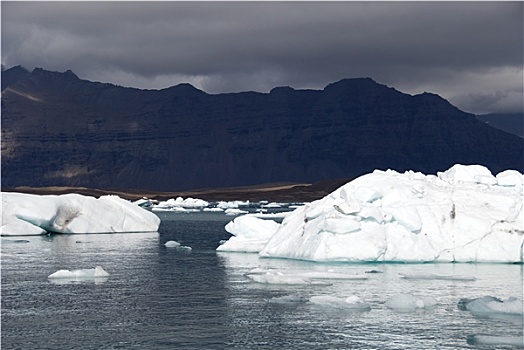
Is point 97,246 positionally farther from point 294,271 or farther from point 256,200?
point 256,200

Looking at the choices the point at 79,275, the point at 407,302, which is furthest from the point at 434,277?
the point at 79,275

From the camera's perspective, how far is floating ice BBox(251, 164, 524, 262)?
97.6 ft

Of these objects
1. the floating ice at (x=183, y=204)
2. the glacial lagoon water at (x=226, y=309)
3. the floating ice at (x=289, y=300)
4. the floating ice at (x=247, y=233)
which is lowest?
the floating ice at (x=183, y=204)

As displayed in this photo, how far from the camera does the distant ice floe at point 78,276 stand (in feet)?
85.3

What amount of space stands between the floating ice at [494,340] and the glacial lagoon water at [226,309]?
0.07m

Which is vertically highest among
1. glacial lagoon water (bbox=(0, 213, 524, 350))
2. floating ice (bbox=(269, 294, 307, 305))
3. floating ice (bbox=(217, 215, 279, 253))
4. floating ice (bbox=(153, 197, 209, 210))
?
floating ice (bbox=(217, 215, 279, 253))

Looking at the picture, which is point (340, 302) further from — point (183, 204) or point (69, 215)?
point (183, 204)

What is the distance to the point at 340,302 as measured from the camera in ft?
67.3

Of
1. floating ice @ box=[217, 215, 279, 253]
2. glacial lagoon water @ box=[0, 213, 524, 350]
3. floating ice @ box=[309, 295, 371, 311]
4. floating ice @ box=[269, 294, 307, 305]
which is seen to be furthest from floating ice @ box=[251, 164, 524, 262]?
floating ice @ box=[309, 295, 371, 311]

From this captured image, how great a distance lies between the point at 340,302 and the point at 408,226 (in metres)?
10.5

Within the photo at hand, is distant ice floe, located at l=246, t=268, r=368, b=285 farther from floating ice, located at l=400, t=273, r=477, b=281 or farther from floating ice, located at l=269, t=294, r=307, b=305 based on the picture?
floating ice, located at l=269, t=294, r=307, b=305

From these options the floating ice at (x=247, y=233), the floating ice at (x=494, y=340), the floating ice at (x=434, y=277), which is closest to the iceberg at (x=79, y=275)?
the floating ice at (x=247, y=233)

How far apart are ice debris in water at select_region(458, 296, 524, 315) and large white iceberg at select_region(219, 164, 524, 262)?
9.41m

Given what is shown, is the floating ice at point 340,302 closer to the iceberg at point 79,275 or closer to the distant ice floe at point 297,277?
the distant ice floe at point 297,277
